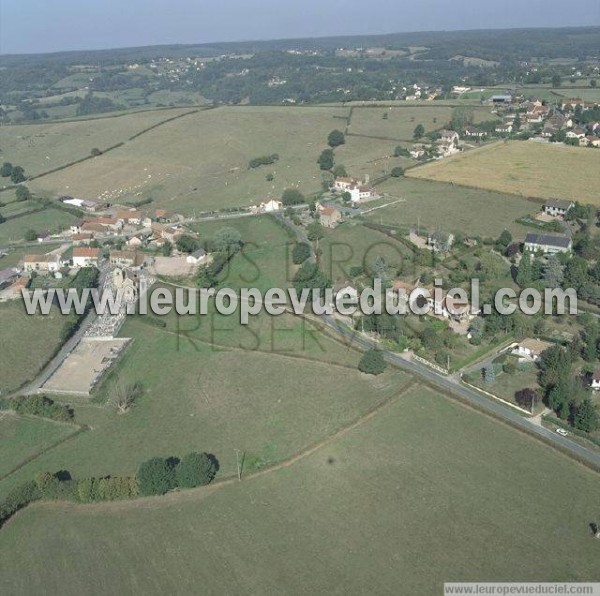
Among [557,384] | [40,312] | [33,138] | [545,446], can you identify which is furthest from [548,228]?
[33,138]

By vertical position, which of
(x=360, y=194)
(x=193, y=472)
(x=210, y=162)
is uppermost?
(x=210, y=162)

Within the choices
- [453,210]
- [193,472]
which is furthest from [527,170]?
[193,472]

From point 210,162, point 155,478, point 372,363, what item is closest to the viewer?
point 155,478

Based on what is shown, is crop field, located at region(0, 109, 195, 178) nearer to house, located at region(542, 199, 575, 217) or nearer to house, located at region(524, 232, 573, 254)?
house, located at region(542, 199, 575, 217)

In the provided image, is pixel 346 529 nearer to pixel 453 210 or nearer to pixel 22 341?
pixel 22 341

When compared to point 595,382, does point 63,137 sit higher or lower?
higher

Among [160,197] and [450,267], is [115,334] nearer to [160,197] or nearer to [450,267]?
[450,267]

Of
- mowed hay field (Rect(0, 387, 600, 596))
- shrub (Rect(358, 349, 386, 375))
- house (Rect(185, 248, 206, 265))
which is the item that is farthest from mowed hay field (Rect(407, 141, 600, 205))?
mowed hay field (Rect(0, 387, 600, 596))

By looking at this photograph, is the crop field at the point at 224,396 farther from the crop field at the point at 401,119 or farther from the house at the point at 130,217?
the crop field at the point at 401,119
